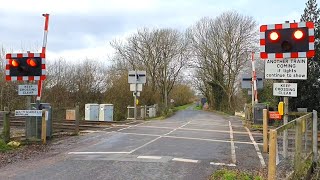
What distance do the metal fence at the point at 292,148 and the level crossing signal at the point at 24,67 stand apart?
823 cm

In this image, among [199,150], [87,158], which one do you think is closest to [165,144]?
[199,150]

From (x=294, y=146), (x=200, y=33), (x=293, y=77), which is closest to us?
(x=294, y=146)

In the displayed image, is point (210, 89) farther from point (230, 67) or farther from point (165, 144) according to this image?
point (165, 144)

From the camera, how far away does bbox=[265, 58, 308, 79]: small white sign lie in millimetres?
8867

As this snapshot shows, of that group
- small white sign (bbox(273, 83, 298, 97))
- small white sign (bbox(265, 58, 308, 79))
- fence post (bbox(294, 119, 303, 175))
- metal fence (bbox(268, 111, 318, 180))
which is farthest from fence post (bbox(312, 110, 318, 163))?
fence post (bbox(294, 119, 303, 175))

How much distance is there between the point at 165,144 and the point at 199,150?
63.7 inches

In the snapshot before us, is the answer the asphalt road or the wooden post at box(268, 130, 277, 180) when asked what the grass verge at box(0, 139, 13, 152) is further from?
the wooden post at box(268, 130, 277, 180)

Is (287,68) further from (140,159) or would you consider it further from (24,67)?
(24,67)

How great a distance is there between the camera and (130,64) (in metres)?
55.7

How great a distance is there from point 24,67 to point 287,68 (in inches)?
322

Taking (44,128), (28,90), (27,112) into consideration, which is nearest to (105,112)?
(44,128)

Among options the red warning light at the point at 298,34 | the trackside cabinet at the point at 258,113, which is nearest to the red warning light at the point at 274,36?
the red warning light at the point at 298,34

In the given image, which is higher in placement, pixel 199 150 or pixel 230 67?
pixel 230 67

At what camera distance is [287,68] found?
9.06 meters
